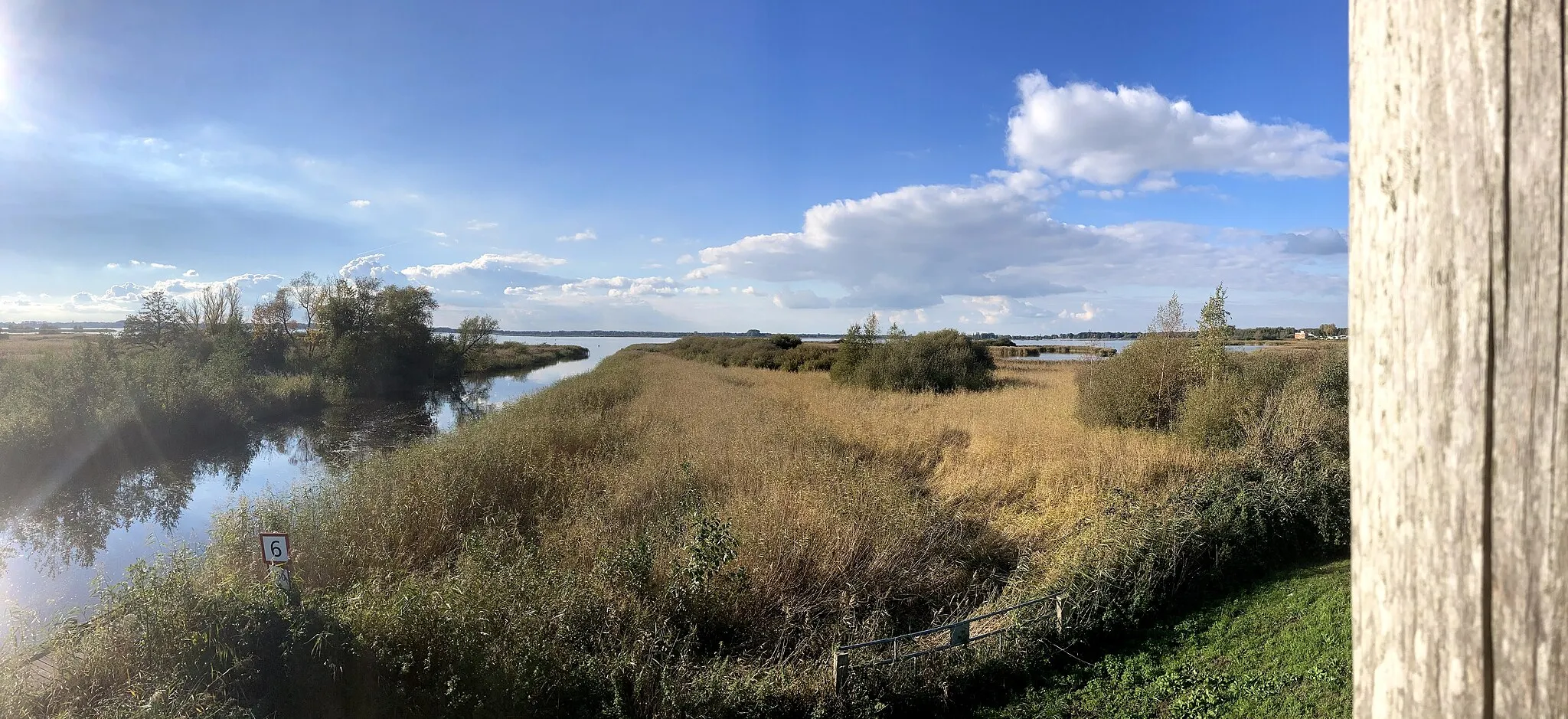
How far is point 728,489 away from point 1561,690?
9.19m

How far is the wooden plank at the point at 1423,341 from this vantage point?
570 millimetres

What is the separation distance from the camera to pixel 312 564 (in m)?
7.13

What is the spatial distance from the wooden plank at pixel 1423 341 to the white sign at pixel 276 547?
5.61m

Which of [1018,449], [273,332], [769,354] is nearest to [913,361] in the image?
[1018,449]

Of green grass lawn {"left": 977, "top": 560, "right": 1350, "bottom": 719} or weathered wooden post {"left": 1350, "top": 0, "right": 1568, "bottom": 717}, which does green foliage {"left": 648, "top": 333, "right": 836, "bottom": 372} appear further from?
weathered wooden post {"left": 1350, "top": 0, "right": 1568, "bottom": 717}

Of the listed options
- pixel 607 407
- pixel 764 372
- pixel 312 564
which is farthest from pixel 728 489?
pixel 764 372

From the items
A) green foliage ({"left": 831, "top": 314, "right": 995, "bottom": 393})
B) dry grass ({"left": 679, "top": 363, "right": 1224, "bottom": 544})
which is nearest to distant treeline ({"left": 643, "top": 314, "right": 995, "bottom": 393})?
green foliage ({"left": 831, "top": 314, "right": 995, "bottom": 393})

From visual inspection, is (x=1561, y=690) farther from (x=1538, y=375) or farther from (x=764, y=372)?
(x=764, y=372)

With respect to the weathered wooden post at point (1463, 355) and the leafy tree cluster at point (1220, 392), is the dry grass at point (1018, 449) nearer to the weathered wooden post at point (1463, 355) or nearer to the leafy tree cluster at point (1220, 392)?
the leafy tree cluster at point (1220, 392)

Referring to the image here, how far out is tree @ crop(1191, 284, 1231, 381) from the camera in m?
12.4

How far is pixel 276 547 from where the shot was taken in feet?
14.9

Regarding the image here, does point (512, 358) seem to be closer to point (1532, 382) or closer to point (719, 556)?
point (719, 556)

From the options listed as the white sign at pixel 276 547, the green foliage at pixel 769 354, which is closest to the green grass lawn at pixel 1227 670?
the white sign at pixel 276 547

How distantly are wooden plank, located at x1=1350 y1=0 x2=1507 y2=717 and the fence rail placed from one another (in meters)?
4.48
